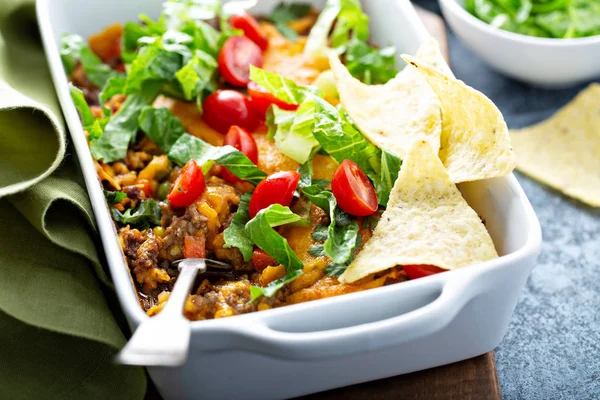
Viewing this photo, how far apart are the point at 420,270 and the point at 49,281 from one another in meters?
1.31

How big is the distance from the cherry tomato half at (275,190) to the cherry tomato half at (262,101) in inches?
20.5

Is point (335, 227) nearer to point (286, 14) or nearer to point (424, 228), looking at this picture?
point (424, 228)

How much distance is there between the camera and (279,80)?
3.28m

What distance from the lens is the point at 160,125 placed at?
329cm

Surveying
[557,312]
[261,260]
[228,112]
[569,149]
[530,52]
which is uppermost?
[228,112]

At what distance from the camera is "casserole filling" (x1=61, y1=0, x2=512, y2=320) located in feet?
8.54

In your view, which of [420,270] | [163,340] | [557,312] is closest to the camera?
[163,340]

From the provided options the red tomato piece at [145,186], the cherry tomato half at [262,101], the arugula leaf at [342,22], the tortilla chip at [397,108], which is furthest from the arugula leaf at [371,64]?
the red tomato piece at [145,186]

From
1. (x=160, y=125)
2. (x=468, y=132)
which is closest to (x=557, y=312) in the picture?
(x=468, y=132)

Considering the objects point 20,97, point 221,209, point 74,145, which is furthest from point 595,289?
point 20,97

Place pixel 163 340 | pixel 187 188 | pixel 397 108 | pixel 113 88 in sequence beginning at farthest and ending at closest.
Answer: pixel 113 88, pixel 397 108, pixel 187 188, pixel 163 340

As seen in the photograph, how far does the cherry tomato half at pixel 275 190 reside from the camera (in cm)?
280

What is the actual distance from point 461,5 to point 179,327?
3109 mm

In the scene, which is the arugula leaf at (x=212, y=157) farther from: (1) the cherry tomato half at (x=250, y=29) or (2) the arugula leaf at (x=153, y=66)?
(1) the cherry tomato half at (x=250, y=29)
